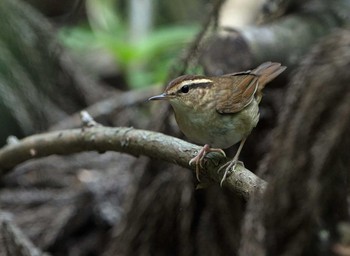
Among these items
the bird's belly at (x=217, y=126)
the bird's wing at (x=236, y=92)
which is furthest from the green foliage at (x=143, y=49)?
the bird's belly at (x=217, y=126)

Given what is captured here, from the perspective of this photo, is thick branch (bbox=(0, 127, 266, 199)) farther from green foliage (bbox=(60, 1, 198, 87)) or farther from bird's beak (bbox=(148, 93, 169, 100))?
green foliage (bbox=(60, 1, 198, 87))

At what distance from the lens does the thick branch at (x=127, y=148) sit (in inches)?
105

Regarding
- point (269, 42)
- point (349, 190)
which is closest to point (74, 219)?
point (269, 42)

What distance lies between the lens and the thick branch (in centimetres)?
267

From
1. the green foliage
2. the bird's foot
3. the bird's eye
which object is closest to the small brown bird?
the bird's eye

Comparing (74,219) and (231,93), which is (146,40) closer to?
(74,219)

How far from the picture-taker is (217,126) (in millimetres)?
3086

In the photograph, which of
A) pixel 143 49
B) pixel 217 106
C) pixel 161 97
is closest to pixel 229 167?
pixel 217 106

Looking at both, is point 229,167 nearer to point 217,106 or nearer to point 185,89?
point 217,106

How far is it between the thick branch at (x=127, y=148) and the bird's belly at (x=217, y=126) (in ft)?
0.20

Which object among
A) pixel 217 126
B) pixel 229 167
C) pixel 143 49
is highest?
pixel 143 49

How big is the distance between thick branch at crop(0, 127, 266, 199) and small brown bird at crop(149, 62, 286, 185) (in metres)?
0.07

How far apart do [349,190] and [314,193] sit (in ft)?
0.47

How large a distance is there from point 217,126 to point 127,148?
53cm
